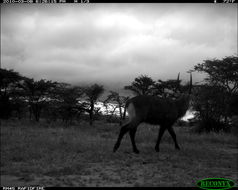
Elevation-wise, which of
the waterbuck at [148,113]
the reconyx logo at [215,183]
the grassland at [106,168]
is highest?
the waterbuck at [148,113]

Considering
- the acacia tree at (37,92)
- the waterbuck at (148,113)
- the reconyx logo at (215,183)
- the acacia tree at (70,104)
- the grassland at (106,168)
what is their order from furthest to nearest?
the acacia tree at (37,92), the acacia tree at (70,104), the waterbuck at (148,113), the grassland at (106,168), the reconyx logo at (215,183)

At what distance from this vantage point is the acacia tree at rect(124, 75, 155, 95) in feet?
89.6

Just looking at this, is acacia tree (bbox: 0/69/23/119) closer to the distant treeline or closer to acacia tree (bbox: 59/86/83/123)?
the distant treeline

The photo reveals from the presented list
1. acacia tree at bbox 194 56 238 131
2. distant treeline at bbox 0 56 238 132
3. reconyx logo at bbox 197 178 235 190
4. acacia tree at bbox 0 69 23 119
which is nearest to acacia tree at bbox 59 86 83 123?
distant treeline at bbox 0 56 238 132

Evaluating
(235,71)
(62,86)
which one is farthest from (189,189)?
(62,86)

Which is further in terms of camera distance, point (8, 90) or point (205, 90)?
point (8, 90)

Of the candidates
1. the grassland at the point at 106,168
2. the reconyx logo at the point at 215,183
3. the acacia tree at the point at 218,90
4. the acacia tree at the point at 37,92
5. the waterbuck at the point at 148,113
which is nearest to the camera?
the reconyx logo at the point at 215,183

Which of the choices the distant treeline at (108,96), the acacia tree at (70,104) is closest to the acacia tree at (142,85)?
the distant treeline at (108,96)

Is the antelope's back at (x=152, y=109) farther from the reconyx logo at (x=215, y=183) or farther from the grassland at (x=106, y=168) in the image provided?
the reconyx logo at (x=215, y=183)

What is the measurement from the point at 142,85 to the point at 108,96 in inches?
237

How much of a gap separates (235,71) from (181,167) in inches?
563

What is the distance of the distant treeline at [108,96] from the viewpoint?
1658cm

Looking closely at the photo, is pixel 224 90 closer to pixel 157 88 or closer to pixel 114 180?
pixel 157 88

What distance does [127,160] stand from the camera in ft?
17.8
